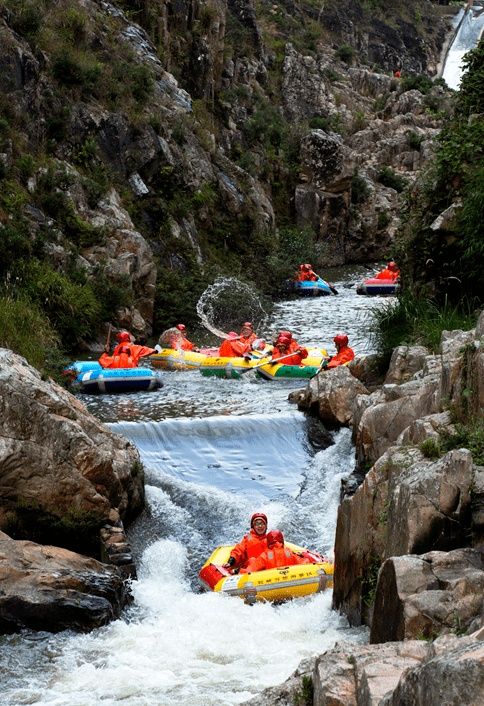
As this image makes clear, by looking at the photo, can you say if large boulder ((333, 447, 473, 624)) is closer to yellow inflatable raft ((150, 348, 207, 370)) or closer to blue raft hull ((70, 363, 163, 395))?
blue raft hull ((70, 363, 163, 395))

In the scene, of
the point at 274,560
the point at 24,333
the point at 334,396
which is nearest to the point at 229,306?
the point at 334,396

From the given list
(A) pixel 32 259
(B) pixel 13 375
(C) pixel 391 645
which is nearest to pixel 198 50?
(A) pixel 32 259

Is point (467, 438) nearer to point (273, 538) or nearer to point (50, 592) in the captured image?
point (273, 538)

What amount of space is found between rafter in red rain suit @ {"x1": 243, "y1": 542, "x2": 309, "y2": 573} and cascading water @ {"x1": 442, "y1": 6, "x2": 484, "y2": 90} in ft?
160

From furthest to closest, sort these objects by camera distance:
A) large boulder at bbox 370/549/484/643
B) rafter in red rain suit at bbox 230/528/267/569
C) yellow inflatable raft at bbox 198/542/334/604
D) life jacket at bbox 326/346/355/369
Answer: life jacket at bbox 326/346/355/369
rafter in red rain suit at bbox 230/528/267/569
yellow inflatable raft at bbox 198/542/334/604
large boulder at bbox 370/549/484/643

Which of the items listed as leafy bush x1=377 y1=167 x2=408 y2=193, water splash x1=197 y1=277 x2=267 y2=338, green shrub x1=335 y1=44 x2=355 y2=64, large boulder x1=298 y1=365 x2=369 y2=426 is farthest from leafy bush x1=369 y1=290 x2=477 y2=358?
green shrub x1=335 y1=44 x2=355 y2=64

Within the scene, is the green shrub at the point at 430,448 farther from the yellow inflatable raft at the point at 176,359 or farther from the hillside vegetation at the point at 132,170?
the yellow inflatable raft at the point at 176,359

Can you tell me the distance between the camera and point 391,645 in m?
2.86

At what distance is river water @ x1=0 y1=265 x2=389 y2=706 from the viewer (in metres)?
4.42

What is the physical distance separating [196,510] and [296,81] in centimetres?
3121

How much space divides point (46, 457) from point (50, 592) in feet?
5.14

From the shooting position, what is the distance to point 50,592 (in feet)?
16.9

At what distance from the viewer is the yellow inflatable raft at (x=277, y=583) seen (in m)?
5.83

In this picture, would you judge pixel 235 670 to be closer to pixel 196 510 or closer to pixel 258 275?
pixel 196 510
